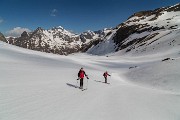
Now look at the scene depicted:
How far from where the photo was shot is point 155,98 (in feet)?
57.8

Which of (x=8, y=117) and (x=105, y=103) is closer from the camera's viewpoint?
(x=8, y=117)

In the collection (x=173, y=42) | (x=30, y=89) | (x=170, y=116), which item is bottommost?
(x=170, y=116)

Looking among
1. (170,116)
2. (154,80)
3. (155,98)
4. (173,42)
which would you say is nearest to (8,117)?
(170,116)

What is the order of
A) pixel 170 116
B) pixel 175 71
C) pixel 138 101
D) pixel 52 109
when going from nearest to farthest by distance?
1. pixel 52 109
2. pixel 170 116
3. pixel 138 101
4. pixel 175 71

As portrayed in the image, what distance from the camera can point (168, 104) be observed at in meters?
15.6

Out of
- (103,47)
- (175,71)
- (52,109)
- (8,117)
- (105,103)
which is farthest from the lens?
(103,47)

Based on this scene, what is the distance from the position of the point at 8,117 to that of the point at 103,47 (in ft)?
466

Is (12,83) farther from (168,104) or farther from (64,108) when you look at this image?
(168,104)

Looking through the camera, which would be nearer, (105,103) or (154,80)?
(105,103)

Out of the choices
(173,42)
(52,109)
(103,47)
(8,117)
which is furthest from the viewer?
(103,47)

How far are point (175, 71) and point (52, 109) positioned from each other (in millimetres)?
21138

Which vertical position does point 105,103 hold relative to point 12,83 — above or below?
below

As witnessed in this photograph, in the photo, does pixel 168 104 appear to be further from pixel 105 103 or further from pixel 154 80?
pixel 154 80

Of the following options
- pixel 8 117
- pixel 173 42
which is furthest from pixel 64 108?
pixel 173 42
